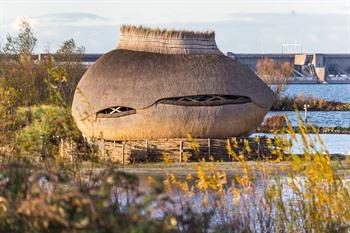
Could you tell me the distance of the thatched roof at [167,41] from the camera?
2758 centimetres

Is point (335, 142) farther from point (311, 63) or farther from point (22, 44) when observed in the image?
point (311, 63)

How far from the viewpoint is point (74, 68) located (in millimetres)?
43719

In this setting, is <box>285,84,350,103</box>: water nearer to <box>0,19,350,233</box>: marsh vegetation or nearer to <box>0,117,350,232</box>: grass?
<box>0,19,350,233</box>: marsh vegetation

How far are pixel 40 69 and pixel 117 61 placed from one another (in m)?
15.1

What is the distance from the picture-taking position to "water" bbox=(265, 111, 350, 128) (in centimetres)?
5085

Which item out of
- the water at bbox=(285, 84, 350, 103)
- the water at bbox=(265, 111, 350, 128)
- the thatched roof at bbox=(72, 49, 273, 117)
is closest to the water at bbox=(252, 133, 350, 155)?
the thatched roof at bbox=(72, 49, 273, 117)

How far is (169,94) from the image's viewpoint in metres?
26.3

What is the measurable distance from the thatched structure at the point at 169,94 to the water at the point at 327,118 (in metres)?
21.1

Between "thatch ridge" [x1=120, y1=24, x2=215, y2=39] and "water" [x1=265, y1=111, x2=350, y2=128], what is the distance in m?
20.5

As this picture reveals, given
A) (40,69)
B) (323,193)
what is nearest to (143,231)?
(323,193)

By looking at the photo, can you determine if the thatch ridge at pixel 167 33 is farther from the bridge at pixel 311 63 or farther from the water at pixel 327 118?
the bridge at pixel 311 63

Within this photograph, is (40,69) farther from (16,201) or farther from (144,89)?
(16,201)

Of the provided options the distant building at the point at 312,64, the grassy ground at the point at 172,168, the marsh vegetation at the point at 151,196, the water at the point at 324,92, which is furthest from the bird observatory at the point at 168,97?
the distant building at the point at 312,64

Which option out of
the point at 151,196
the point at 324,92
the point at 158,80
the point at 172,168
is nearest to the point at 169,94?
the point at 158,80
